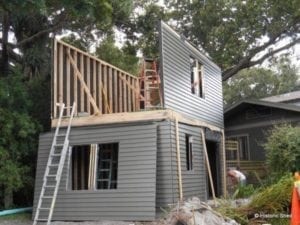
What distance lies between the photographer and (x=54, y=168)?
12.5m

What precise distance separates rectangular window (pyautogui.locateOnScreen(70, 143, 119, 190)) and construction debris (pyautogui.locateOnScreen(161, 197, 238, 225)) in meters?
5.20

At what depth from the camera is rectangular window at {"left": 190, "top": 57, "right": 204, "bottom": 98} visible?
52.5 feet

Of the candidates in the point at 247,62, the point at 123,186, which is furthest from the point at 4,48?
the point at 247,62

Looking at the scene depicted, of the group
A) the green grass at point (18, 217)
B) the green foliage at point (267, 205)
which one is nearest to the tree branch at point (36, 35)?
the green grass at point (18, 217)

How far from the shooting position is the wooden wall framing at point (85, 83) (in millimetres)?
13164

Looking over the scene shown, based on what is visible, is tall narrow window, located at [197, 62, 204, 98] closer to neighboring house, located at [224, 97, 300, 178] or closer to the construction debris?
neighboring house, located at [224, 97, 300, 178]

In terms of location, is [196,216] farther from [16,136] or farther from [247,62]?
[247,62]

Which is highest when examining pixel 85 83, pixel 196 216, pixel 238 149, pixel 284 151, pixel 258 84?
pixel 258 84

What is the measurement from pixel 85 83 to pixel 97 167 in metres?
2.67

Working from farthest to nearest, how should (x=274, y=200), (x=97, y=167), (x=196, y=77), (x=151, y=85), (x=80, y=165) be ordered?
(x=151, y=85)
(x=196, y=77)
(x=80, y=165)
(x=97, y=167)
(x=274, y=200)

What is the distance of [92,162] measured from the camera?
12391 mm

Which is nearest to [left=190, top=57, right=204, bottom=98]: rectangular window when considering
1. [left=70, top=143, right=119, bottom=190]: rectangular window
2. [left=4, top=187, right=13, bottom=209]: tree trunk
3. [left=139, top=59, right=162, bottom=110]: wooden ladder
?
Answer: [left=139, top=59, right=162, bottom=110]: wooden ladder

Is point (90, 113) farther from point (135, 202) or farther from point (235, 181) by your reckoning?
point (235, 181)

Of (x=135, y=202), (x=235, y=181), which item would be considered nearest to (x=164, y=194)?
(x=135, y=202)
